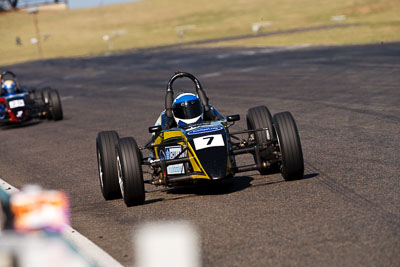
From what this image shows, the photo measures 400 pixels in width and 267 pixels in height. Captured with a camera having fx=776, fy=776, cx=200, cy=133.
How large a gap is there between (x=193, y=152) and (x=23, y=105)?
12.8m

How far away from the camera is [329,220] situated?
23.0 feet

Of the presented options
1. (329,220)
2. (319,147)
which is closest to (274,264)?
(329,220)

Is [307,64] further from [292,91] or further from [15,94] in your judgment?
[15,94]

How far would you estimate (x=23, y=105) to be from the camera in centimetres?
2066

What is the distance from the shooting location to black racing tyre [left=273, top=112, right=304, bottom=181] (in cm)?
888

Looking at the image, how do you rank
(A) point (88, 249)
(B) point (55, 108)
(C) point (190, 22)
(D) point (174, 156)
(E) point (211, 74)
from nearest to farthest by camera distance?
(A) point (88, 249) → (D) point (174, 156) → (B) point (55, 108) → (E) point (211, 74) → (C) point (190, 22)

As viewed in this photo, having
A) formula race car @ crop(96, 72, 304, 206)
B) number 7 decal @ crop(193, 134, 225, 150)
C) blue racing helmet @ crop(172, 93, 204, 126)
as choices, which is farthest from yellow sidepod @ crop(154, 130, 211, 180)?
blue racing helmet @ crop(172, 93, 204, 126)

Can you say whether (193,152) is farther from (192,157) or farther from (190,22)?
(190,22)

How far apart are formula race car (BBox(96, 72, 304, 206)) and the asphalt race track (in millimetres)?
273

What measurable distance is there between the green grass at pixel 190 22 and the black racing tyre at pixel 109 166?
33.1m

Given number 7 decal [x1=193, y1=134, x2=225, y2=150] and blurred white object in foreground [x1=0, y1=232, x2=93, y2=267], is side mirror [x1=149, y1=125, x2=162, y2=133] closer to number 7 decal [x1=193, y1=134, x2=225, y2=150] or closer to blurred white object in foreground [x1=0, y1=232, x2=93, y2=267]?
number 7 decal [x1=193, y1=134, x2=225, y2=150]

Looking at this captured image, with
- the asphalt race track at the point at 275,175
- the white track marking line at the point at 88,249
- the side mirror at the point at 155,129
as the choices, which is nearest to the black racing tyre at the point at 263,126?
the asphalt race track at the point at 275,175

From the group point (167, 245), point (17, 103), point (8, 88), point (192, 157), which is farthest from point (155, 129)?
point (8, 88)

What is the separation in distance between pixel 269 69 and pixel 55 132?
14.1m
